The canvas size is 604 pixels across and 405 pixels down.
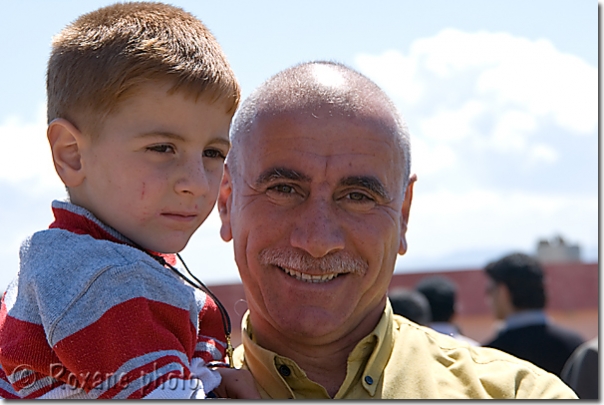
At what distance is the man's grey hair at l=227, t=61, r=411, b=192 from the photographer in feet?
9.09

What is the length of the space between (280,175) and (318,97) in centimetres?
32

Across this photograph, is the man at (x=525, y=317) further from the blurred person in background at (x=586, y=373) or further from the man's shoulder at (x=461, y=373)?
the man's shoulder at (x=461, y=373)

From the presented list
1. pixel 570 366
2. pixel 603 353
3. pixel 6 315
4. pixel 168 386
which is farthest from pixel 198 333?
pixel 570 366

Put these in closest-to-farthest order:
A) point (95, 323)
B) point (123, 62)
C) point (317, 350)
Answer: point (95, 323) < point (123, 62) < point (317, 350)

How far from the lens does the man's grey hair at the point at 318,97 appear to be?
9.09 ft

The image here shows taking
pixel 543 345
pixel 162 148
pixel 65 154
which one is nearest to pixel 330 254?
pixel 162 148

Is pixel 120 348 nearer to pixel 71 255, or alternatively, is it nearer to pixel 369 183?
pixel 71 255

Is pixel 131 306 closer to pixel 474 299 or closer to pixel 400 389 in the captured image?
pixel 400 389

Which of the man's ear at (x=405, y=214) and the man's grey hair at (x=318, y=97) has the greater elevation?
the man's grey hair at (x=318, y=97)

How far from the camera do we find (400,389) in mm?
2602

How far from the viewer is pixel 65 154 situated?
2057 mm

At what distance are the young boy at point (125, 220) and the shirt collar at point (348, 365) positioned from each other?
507 mm

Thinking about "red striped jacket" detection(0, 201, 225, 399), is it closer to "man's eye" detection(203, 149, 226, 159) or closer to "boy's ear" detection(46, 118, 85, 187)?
"boy's ear" detection(46, 118, 85, 187)

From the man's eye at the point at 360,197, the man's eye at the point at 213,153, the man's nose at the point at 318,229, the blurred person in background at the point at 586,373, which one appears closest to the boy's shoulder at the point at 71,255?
the man's eye at the point at 213,153
